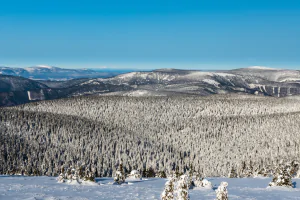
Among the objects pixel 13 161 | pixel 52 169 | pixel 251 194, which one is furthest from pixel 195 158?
pixel 251 194

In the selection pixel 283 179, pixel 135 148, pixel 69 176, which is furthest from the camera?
pixel 135 148

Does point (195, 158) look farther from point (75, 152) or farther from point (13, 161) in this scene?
point (13, 161)

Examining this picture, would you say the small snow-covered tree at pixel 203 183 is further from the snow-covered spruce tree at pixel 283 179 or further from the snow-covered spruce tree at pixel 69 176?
the snow-covered spruce tree at pixel 69 176

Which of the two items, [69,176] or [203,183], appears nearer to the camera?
[203,183]

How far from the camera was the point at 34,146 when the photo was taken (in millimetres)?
163750

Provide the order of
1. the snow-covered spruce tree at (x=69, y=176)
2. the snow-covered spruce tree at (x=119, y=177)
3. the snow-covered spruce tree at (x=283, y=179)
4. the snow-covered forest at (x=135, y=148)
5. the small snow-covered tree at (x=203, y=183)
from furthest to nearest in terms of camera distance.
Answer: the snow-covered forest at (x=135, y=148), the snow-covered spruce tree at (x=119, y=177), the snow-covered spruce tree at (x=69, y=176), the snow-covered spruce tree at (x=283, y=179), the small snow-covered tree at (x=203, y=183)

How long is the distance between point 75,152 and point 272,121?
408ft

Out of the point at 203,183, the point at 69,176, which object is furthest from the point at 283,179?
the point at 69,176

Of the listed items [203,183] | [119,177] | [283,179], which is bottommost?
[119,177]

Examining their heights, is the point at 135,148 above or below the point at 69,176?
below

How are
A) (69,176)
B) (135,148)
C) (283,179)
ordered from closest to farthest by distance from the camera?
(283,179) < (69,176) < (135,148)

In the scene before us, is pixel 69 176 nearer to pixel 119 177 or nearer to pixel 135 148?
pixel 119 177

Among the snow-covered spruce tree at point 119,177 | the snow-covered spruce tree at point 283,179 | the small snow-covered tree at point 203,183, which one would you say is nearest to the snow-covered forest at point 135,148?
the snow-covered spruce tree at point 119,177

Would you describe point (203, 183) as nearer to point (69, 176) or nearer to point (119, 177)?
point (119, 177)
